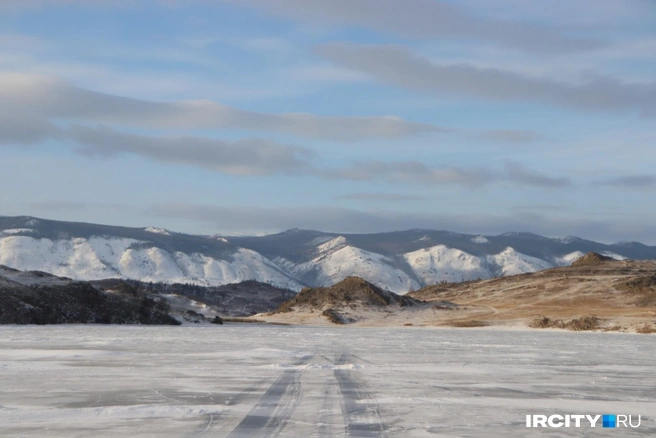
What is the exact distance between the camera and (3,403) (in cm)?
1590

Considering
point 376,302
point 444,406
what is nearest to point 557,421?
point 444,406

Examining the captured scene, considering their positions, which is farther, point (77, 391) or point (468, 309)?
point (468, 309)

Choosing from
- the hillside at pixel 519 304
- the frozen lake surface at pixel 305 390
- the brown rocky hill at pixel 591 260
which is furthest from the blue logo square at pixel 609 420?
the brown rocky hill at pixel 591 260

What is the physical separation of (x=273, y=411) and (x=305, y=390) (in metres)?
3.26

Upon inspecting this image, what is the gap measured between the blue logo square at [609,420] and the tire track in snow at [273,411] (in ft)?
20.5

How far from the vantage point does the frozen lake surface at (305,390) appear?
45.4ft

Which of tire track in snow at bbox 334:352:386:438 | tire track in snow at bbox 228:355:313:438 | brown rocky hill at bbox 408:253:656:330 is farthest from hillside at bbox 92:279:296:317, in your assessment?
tire track in snow at bbox 334:352:386:438

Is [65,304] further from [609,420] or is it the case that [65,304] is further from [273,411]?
[609,420]

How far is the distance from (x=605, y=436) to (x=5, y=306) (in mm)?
48063

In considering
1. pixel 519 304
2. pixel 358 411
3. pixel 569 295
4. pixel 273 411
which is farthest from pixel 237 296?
pixel 358 411

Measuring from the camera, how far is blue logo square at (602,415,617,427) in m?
14.6

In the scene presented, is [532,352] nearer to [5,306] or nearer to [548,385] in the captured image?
[548,385]

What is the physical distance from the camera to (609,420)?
15.0 metres

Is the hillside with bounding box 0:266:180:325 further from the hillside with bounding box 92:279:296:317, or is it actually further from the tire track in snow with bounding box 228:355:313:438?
the hillside with bounding box 92:279:296:317
